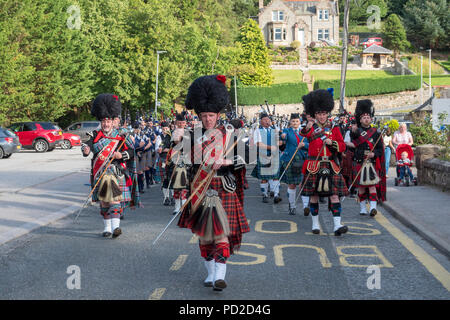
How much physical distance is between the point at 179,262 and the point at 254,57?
7424 centimetres

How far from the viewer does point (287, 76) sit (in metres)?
88.6

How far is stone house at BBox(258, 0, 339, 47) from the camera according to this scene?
110188 millimetres

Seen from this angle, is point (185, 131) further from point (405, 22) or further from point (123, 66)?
point (405, 22)

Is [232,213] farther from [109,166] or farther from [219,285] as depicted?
[109,166]

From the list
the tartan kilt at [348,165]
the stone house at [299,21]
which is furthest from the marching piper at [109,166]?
the stone house at [299,21]

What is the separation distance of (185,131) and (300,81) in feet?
264

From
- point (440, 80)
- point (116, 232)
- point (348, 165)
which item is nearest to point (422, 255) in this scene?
point (116, 232)

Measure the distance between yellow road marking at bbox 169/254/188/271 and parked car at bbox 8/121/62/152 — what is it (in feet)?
90.8

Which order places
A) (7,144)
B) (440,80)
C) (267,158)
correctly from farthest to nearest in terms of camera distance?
1. (440,80)
2. (7,144)
3. (267,158)

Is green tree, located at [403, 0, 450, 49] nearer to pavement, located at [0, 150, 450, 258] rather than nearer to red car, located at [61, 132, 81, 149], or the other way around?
red car, located at [61, 132, 81, 149]

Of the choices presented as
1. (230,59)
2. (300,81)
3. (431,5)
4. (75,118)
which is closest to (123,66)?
(75,118)

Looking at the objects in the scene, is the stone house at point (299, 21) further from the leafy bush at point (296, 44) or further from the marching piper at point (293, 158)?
the marching piper at point (293, 158)

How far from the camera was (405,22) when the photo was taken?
356 ft

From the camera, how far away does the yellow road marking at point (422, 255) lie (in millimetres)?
6213
